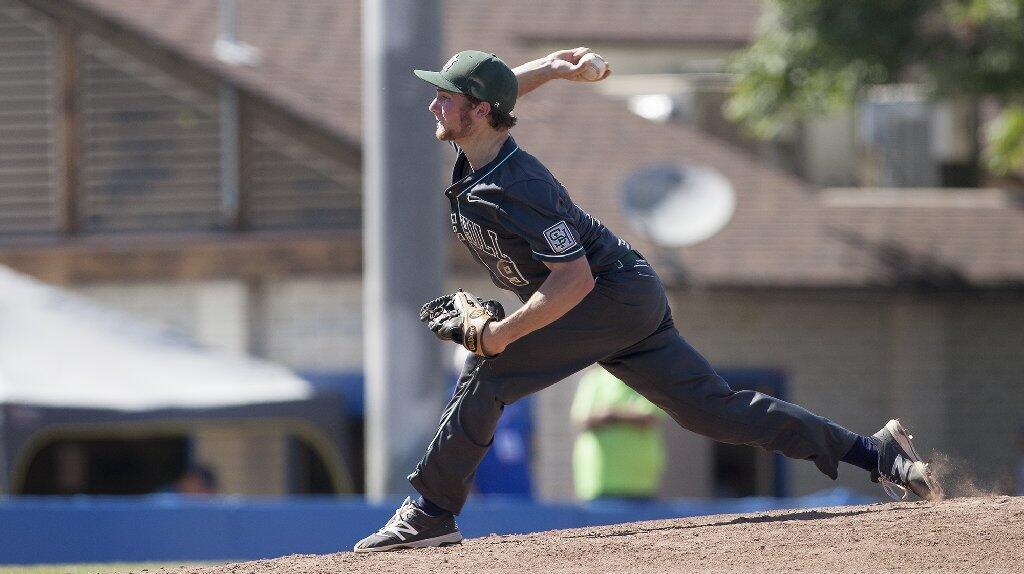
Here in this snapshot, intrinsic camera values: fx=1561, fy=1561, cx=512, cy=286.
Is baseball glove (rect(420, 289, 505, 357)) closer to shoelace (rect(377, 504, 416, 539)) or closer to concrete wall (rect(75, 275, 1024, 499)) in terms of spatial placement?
shoelace (rect(377, 504, 416, 539))

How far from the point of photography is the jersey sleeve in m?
5.23

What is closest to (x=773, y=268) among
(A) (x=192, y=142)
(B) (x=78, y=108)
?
(A) (x=192, y=142)

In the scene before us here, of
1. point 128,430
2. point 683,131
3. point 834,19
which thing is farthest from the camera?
point 683,131

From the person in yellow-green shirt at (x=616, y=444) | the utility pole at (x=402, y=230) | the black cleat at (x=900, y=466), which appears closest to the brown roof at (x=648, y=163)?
the person in yellow-green shirt at (x=616, y=444)

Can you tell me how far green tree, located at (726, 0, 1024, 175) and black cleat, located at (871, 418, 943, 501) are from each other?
836 cm

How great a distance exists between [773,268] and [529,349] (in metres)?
9.86

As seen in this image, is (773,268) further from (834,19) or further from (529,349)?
(529,349)

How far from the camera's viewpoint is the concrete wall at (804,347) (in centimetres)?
1494

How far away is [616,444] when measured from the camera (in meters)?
10.3

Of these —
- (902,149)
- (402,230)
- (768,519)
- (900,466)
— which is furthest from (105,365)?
(902,149)

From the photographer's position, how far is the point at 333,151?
15133 millimetres

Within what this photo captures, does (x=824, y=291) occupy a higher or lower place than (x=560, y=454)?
higher

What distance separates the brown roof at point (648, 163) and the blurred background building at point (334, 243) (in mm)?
28

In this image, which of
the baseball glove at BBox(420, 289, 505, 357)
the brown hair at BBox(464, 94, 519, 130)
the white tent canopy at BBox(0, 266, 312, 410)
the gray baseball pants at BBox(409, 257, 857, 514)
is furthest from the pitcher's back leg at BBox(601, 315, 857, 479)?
the white tent canopy at BBox(0, 266, 312, 410)
